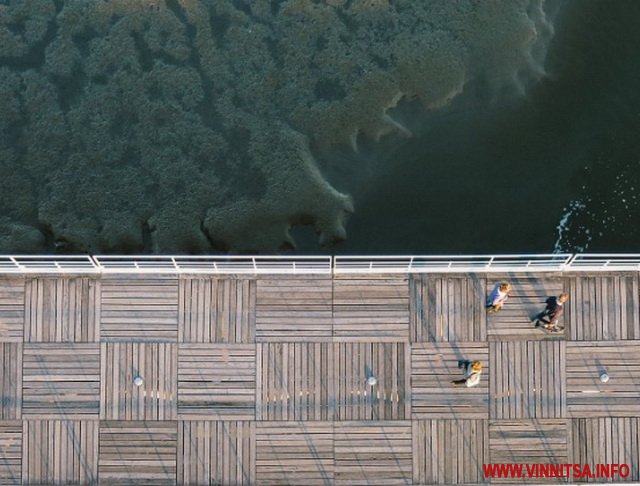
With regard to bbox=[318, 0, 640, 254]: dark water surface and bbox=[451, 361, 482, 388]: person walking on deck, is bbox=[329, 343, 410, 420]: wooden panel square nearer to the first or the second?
bbox=[451, 361, 482, 388]: person walking on deck

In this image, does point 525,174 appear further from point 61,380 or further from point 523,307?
point 61,380

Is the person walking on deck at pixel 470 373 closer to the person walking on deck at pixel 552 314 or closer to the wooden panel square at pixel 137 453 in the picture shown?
the person walking on deck at pixel 552 314

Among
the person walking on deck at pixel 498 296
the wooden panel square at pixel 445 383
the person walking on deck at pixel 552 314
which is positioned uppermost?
→ the person walking on deck at pixel 498 296

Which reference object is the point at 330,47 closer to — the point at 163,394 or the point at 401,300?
the point at 401,300

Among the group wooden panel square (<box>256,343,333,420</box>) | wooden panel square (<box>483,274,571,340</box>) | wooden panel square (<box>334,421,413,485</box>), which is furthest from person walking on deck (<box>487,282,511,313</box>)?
wooden panel square (<box>256,343,333,420</box>)

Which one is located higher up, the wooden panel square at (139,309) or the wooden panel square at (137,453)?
the wooden panel square at (139,309)

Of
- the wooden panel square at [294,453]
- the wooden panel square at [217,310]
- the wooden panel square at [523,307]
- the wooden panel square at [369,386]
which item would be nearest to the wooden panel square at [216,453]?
the wooden panel square at [294,453]

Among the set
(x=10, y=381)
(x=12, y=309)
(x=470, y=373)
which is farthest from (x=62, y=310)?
(x=470, y=373)
